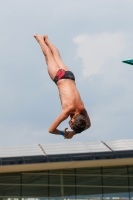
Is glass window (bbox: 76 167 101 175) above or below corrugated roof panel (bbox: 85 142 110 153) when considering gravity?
below

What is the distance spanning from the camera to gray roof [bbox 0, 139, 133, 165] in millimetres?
21406

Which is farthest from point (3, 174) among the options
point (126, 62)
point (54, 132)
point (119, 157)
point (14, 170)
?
point (54, 132)

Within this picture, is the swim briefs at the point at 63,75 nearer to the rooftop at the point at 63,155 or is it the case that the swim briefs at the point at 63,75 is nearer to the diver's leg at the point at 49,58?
the diver's leg at the point at 49,58

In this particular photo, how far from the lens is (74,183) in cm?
2381

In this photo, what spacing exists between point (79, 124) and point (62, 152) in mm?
12029

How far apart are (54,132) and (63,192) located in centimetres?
1343

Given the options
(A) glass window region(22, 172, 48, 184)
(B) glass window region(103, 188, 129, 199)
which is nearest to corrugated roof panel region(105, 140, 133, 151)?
(B) glass window region(103, 188, 129, 199)

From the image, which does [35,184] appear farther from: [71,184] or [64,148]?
[64,148]

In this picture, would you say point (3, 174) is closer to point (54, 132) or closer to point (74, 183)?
point (74, 183)

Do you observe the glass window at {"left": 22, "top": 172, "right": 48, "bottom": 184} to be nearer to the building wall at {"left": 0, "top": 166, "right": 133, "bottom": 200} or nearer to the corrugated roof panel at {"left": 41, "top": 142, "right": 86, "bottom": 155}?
the building wall at {"left": 0, "top": 166, "right": 133, "bottom": 200}

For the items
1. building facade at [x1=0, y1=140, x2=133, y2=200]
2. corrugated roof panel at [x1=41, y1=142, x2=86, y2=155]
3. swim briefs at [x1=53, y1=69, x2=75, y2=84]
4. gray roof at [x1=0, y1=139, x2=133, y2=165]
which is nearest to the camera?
swim briefs at [x1=53, y1=69, x2=75, y2=84]

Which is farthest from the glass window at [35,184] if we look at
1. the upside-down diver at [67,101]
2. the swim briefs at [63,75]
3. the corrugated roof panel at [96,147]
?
the swim briefs at [63,75]

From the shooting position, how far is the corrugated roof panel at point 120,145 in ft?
72.8

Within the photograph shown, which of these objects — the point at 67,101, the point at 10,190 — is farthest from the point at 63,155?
the point at 67,101
